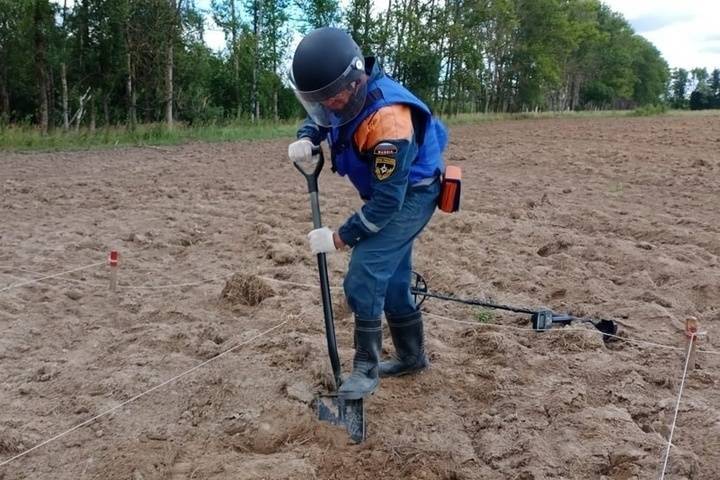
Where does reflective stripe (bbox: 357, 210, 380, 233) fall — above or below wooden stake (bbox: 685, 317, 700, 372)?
above

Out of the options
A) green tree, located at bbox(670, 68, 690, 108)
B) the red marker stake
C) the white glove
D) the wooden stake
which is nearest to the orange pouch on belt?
the white glove

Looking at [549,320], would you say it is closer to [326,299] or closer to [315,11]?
[326,299]

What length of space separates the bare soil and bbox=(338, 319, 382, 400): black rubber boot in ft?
0.63

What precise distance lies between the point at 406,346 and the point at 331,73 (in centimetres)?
166

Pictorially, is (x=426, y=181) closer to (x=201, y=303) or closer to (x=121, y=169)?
(x=201, y=303)

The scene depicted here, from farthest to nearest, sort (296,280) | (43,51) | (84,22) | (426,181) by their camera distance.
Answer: (84,22), (43,51), (296,280), (426,181)

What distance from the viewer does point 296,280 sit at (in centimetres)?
547

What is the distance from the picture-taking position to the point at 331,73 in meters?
2.92

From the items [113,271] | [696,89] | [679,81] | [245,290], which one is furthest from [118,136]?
[679,81]

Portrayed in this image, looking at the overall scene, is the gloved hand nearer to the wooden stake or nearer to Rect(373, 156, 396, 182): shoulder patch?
Rect(373, 156, 396, 182): shoulder patch

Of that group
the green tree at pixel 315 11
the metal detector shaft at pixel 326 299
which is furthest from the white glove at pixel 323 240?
the green tree at pixel 315 11

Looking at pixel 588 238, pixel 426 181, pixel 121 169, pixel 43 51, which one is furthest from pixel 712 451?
pixel 43 51

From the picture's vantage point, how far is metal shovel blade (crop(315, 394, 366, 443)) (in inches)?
126

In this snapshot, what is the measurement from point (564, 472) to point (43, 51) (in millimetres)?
21811
